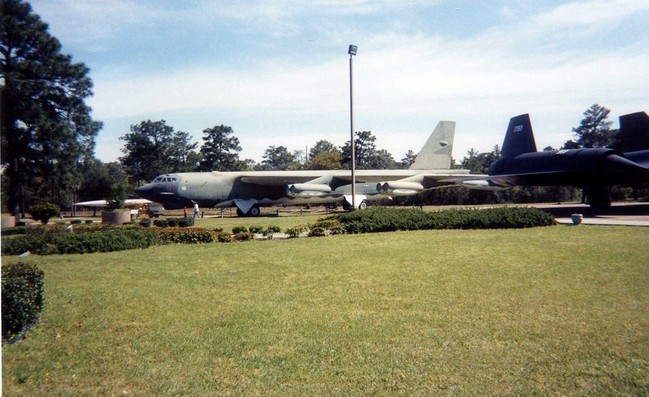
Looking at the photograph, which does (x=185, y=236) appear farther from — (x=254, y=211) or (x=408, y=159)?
(x=408, y=159)

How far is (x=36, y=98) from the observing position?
15328 mm

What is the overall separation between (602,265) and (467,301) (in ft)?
17.0

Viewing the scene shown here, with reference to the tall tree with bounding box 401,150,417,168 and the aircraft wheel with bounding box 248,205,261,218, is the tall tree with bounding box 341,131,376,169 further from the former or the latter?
the aircraft wheel with bounding box 248,205,261,218

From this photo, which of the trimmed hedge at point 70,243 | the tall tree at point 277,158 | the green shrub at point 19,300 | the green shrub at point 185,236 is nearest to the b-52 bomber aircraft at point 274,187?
the green shrub at point 185,236

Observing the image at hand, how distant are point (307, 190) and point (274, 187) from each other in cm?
460

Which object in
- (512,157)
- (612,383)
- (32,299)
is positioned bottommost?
(612,383)

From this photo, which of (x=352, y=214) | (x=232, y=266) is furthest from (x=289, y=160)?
(x=232, y=266)

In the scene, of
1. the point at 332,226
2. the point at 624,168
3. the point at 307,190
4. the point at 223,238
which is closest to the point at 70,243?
the point at 223,238

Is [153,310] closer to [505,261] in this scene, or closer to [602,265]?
[505,261]

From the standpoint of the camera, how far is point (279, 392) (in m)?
4.69

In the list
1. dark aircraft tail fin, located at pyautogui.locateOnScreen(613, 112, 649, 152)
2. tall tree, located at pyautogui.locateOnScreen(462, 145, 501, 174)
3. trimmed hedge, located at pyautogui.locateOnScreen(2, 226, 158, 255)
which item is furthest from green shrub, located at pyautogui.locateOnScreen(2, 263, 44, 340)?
tall tree, located at pyautogui.locateOnScreen(462, 145, 501, 174)

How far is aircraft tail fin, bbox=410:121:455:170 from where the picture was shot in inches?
1564

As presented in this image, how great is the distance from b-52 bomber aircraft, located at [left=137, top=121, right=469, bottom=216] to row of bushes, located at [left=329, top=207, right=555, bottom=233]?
38.7 ft

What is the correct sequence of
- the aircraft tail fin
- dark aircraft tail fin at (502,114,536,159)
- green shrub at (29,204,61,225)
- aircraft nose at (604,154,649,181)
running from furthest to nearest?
the aircraft tail fin, dark aircraft tail fin at (502,114,536,159), green shrub at (29,204,61,225), aircraft nose at (604,154,649,181)
